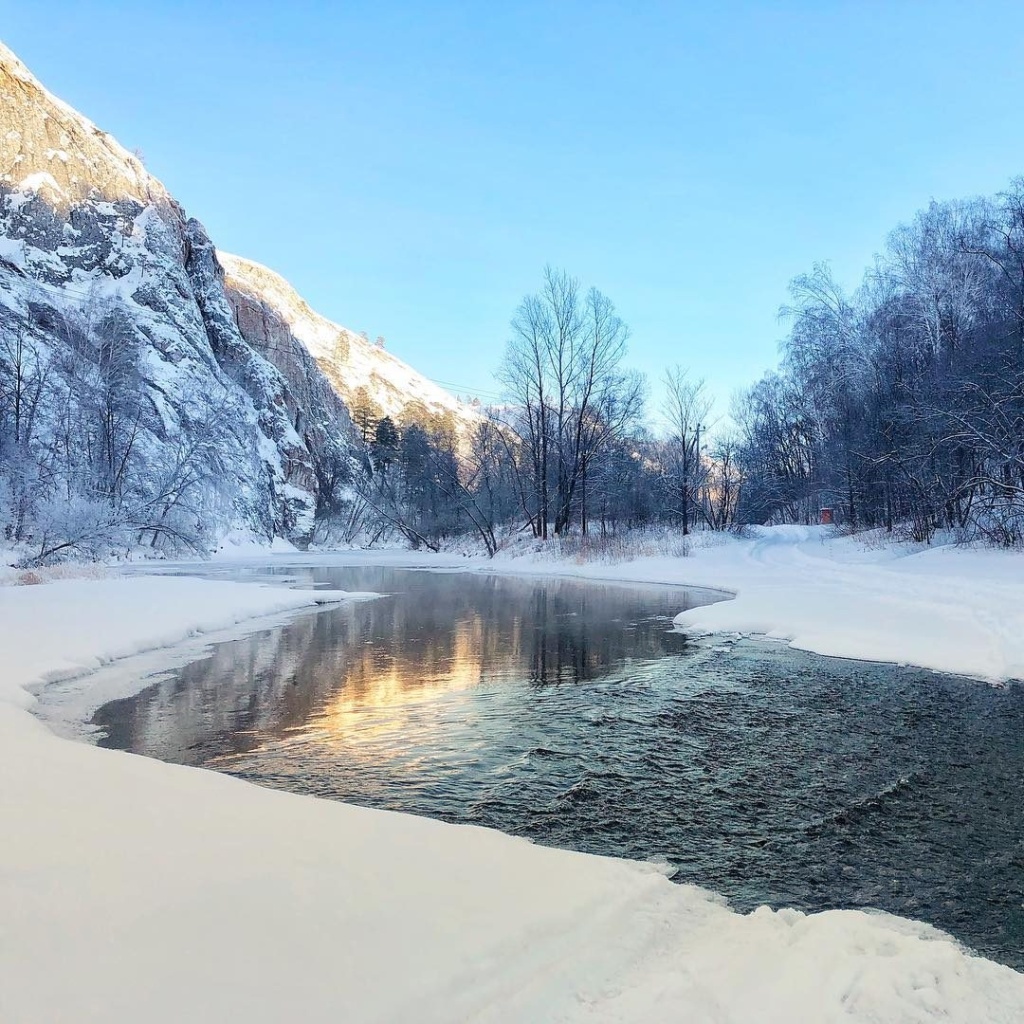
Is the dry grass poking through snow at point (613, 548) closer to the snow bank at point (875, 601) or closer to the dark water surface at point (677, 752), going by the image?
the snow bank at point (875, 601)

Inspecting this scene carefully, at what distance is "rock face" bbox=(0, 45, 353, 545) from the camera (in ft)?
153

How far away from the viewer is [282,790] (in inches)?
201

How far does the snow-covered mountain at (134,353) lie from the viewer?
30609mm

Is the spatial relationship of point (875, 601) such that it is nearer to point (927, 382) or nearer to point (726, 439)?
point (927, 382)

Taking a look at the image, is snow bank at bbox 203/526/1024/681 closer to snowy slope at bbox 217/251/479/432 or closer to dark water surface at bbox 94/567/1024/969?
dark water surface at bbox 94/567/1024/969

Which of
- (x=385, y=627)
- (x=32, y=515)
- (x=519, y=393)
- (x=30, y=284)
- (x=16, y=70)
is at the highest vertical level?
(x=16, y=70)

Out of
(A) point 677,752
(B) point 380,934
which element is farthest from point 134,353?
(B) point 380,934

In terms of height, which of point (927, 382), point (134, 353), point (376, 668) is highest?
point (134, 353)

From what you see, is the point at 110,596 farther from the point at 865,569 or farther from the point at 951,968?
the point at 865,569

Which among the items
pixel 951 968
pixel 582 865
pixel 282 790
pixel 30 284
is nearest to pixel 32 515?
pixel 282 790

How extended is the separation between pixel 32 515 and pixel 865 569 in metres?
25.2

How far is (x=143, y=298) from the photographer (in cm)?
5628

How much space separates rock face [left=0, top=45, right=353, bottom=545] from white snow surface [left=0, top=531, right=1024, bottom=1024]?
125 ft

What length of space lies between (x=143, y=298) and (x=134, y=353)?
14995 mm
